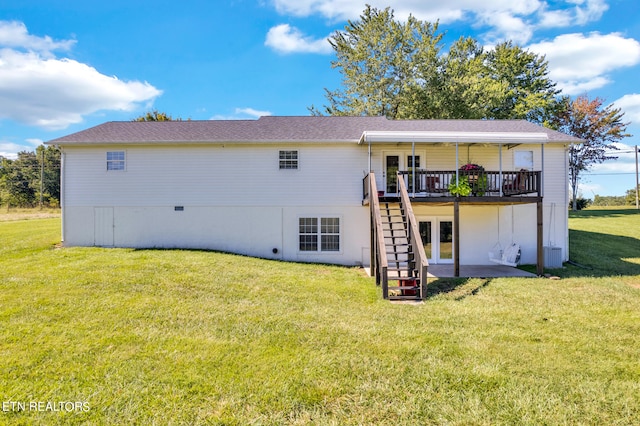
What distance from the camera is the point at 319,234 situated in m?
13.4

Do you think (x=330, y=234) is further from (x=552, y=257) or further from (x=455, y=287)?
(x=552, y=257)

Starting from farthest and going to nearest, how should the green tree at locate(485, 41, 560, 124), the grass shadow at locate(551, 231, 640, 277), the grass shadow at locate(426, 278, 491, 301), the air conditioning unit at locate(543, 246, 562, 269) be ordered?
1. the green tree at locate(485, 41, 560, 124)
2. the air conditioning unit at locate(543, 246, 562, 269)
3. the grass shadow at locate(551, 231, 640, 277)
4. the grass shadow at locate(426, 278, 491, 301)

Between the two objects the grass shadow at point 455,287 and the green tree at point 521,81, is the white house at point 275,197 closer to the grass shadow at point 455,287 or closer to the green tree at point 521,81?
the grass shadow at point 455,287

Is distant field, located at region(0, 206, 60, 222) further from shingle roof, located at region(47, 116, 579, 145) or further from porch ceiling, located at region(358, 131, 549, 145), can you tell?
porch ceiling, located at region(358, 131, 549, 145)

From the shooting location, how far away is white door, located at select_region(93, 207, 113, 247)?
13.5 meters

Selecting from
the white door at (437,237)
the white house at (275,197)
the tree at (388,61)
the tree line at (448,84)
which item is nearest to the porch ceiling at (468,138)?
the white house at (275,197)

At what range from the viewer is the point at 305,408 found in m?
3.50

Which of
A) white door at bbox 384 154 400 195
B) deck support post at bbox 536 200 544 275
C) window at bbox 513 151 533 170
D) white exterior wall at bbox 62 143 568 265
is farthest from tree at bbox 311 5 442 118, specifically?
deck support post at bbox 536 200 544 275

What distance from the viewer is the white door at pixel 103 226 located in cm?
1353

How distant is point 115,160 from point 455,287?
44.2ft

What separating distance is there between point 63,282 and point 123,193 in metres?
6.61

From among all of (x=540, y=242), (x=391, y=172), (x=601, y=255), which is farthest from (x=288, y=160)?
(x=601, y=255)

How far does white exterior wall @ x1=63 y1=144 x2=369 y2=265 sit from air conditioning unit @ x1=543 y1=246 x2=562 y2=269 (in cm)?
754

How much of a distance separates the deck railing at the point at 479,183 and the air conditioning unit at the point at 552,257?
2.71m
